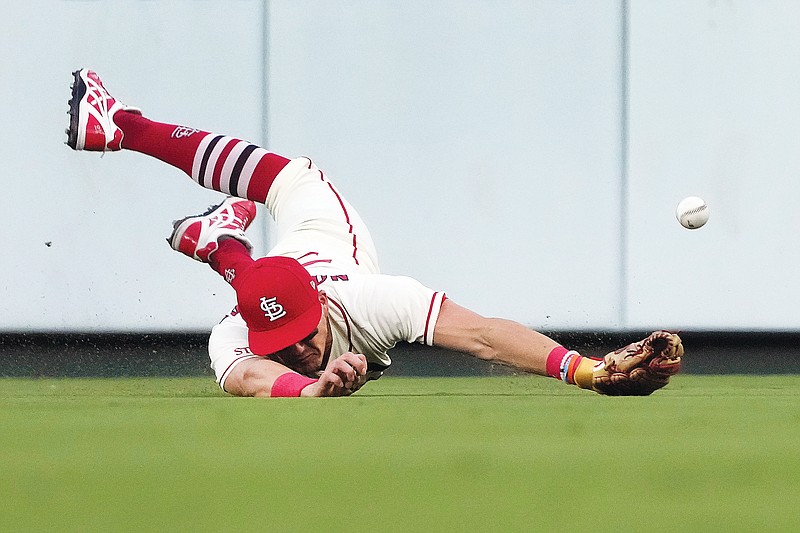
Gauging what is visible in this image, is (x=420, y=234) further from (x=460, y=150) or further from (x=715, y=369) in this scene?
(x=715, y=369)

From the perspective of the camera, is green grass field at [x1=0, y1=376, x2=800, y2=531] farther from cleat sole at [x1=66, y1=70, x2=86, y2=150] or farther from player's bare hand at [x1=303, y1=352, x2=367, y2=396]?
cleat sole at [x1=66, y1=70, x2=86, y2=150]

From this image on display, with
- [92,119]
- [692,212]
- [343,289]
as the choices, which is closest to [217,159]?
[92,119]

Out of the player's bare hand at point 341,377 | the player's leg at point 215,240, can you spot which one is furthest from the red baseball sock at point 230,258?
the player's bare hand at point 341,377

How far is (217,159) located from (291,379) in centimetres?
128

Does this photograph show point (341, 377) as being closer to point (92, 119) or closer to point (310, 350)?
point (310, 350)

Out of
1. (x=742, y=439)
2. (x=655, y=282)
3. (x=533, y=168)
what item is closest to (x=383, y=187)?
(x=533, y=168)

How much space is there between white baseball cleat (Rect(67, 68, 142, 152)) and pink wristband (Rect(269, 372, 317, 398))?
5.16 ft

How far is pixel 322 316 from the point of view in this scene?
2959mm

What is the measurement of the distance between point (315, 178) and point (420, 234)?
67.7 inches

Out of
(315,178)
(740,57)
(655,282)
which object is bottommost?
(655,282)

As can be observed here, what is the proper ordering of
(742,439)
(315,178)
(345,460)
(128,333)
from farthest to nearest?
(128,333)
(315,178)
(742,439)
(345,460)

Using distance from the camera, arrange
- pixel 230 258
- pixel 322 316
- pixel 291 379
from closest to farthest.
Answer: pixel 291 379 < pixel 322 316 < pixel 230 258

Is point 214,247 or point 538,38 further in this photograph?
point 538,38

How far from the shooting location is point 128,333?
5.52m
